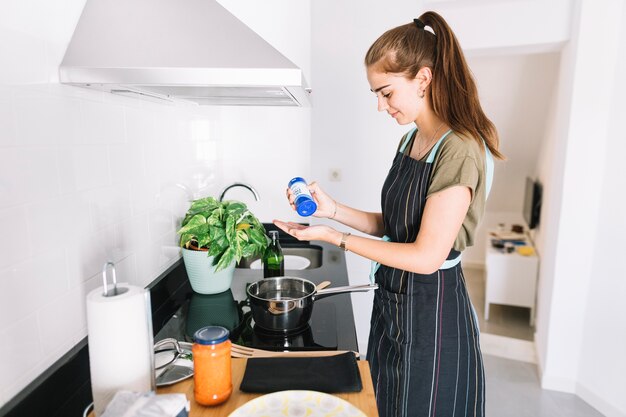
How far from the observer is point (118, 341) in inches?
26.1

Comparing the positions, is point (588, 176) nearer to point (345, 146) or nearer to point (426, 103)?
point (345, 146)

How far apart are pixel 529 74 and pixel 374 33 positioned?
68.8 inches

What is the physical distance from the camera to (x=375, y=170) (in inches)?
103

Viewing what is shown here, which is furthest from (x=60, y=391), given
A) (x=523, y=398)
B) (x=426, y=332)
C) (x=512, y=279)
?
(x=512, y=279)

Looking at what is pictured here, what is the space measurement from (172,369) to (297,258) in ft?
3.56

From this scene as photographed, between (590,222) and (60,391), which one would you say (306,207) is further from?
(590,222)

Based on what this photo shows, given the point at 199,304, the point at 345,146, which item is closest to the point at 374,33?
the point at 345,146

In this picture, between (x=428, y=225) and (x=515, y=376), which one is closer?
(x=428, y=225)

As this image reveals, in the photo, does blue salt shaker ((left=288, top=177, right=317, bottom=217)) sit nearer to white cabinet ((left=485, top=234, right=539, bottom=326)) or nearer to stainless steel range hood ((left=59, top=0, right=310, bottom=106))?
stainless steel range hood ((left=59, top=0, right=310, bottom=106))

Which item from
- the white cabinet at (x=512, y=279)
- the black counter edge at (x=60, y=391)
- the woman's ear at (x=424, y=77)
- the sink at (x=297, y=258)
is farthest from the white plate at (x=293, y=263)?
the white cabinet at (x=512, y=279)

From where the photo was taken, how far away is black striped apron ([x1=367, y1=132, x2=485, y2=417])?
1.16m

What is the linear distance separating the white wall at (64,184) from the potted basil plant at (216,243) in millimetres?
131

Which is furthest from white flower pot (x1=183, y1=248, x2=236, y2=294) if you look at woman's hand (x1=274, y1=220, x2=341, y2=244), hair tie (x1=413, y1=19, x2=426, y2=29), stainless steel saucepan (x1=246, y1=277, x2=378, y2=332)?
hair tie (x1=413, y1=19, x2=426, y2=29)

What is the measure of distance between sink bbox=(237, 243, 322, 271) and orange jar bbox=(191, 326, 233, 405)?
997 millimetres
